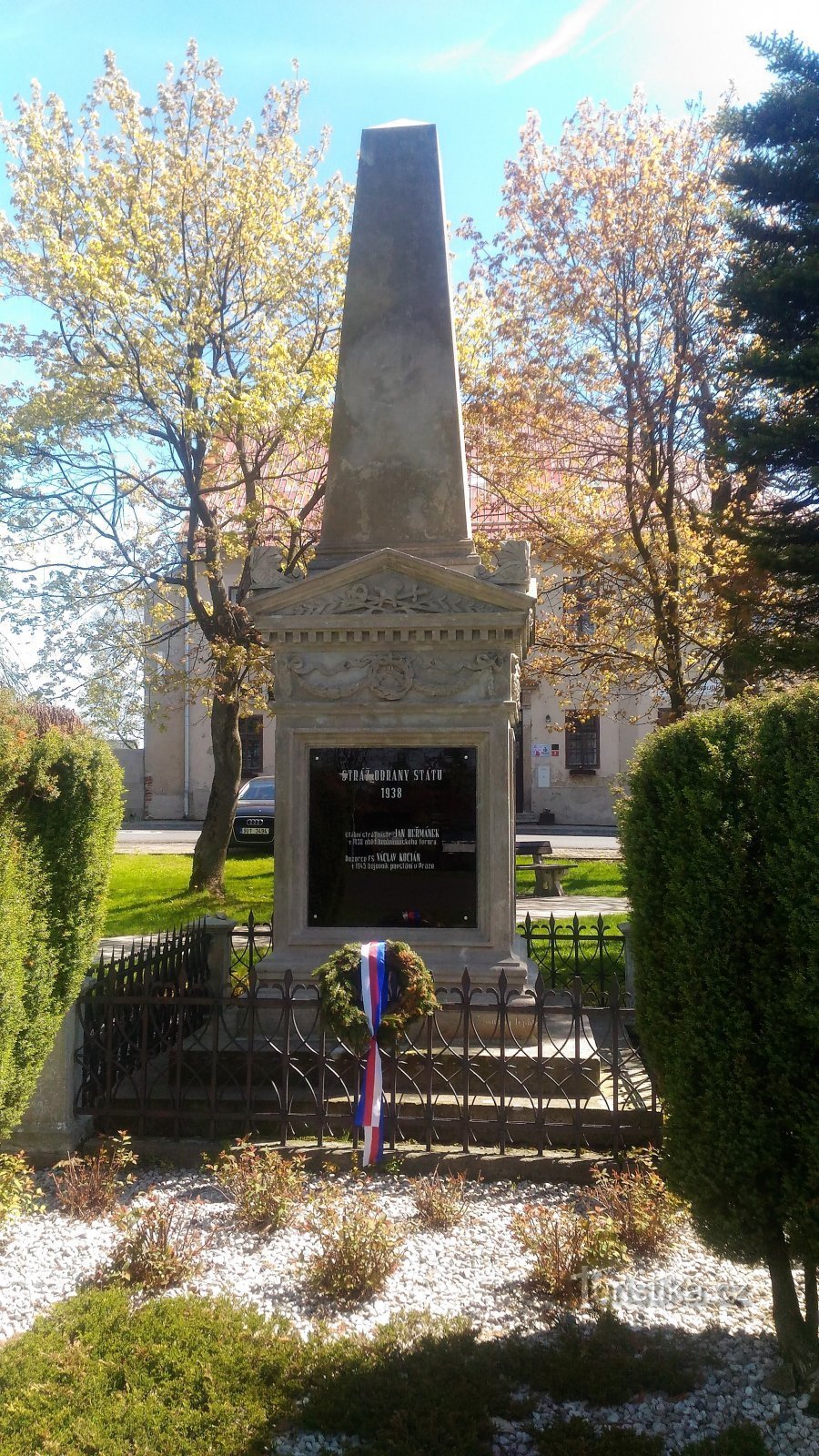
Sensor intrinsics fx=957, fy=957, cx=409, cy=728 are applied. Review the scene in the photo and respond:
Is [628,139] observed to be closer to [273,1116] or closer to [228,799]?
[228,799]

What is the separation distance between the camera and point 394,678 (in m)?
6.83

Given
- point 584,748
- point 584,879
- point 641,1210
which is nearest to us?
point 641,1210

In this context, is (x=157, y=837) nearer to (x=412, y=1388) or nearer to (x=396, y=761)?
(x=396, y=761)

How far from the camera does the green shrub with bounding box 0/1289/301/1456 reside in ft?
9.82

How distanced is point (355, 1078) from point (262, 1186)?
1.30 metres

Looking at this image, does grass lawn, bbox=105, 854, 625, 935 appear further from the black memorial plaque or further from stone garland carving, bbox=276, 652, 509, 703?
stone garland carving, bbox=276, 652, 509, 703

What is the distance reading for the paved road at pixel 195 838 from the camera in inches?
866

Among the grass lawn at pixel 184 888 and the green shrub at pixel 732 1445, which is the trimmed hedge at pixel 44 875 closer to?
the green shrub at pixel 732 1445

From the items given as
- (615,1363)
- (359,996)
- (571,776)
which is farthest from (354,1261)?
(571,776)

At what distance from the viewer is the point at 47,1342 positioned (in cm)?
345

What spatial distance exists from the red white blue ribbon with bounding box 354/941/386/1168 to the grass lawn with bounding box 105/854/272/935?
21.1 ft

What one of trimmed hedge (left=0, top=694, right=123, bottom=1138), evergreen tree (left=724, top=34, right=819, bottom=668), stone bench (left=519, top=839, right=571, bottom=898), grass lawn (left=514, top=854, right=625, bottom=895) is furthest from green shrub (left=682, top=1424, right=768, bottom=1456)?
stone bench (left=519, top=839, right=571, bottom=898)

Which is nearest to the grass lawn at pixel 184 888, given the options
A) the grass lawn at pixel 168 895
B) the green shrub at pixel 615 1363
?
the grass lawn at pixel 168 895

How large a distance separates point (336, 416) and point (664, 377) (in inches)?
281
